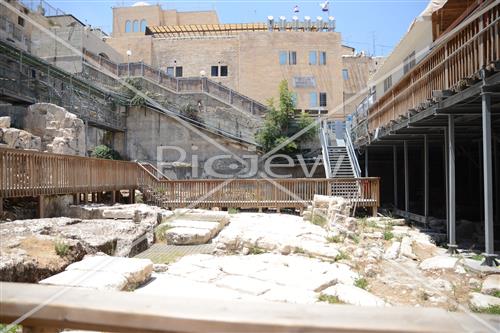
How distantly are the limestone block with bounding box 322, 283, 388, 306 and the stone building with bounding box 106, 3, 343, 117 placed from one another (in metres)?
29.0

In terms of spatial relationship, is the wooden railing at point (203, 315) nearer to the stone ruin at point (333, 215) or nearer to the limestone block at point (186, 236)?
the limestone block at point (186, 236)

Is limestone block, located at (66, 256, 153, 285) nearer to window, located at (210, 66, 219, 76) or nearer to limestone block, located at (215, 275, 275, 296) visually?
limestone block, located at (215, 275, 275, 296)

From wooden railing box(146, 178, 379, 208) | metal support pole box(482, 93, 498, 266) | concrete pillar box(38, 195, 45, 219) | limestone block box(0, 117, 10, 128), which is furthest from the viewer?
limestone block box(0, 117, 10, 128)

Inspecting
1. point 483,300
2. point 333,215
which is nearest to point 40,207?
point 333,215

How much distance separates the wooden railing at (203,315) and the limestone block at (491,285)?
641 centimetres

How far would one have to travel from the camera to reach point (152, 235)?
10.9 metres

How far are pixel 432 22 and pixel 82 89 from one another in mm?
22566

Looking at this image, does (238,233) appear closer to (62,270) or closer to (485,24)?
(62,270)

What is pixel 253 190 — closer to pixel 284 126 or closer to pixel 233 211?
pixel 233 211

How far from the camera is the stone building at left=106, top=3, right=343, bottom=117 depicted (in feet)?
118

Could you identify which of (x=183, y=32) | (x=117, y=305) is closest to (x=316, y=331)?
(x=117, y=305)

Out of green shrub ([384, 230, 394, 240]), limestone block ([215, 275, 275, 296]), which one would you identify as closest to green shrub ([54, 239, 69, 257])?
limestone block ([215, 275, 275, 296])

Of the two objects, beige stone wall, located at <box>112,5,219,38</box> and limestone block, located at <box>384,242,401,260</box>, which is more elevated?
beige stone wall, located at <box>112,5,219,38</box>

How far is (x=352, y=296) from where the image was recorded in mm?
5855
